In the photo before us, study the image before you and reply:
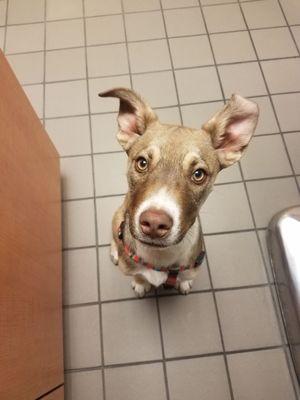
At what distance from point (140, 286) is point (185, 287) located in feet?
0.91

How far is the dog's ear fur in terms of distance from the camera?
64.3 inches

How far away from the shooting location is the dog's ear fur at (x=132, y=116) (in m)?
1.63

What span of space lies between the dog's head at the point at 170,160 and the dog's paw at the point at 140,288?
860 mm

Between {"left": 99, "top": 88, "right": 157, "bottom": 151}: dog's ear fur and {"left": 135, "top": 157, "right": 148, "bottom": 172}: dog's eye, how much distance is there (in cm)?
20

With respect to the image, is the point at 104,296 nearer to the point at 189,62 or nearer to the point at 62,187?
the point at 62,187

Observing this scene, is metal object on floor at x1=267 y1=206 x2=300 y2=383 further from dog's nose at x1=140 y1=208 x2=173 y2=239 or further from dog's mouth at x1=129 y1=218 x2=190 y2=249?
dog's nose at x1=140 y1=208 x2=173 y2=239

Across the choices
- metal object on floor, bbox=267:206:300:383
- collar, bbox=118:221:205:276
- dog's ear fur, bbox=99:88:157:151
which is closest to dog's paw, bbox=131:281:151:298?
collar, bbox=118:221:205:276

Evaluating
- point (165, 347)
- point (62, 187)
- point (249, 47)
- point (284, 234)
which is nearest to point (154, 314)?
point (165, 347)

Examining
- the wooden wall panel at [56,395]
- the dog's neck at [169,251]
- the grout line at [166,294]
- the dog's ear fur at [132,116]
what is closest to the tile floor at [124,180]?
the grout line at [166,294]

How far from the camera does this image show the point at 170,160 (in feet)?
4.80

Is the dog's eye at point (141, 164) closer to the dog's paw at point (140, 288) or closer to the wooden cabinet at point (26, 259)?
the wooden cabinet at point (26, 259)

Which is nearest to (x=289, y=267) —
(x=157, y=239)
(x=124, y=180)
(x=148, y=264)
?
(x=148, y=264)

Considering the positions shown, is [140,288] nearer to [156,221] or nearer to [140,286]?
[140,286]

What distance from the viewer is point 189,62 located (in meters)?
3.14
